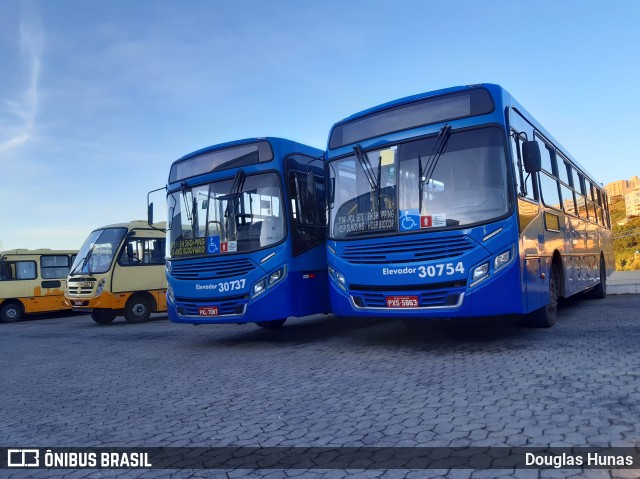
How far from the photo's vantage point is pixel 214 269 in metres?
8.97

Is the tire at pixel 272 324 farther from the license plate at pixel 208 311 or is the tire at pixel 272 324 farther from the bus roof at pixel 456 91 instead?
the bus roof at pixel 456 91

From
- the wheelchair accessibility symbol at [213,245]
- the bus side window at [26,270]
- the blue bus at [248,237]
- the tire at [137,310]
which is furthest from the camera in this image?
the bus side window at [26,270]

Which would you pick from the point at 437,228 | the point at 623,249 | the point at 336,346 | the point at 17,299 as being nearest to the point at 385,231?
the point at 437,228

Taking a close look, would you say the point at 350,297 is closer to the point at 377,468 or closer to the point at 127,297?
the point at 377,468

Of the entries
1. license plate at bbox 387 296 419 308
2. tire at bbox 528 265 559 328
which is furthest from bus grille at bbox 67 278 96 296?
tire at bbox 528 265 559 328

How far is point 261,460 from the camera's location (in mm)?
3691

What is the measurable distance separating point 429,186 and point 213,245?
3671 millimetres

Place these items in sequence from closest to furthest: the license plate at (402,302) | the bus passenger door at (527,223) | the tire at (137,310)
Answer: the bus passenger door at (527,223) → the license plate at (402,302) → the tire at (137,310)

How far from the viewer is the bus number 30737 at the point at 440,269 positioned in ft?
22.8

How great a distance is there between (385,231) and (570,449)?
4321 mm

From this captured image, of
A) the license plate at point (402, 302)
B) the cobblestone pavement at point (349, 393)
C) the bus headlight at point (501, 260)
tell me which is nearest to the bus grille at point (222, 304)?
the cobblestone pavement at point (349, 393)

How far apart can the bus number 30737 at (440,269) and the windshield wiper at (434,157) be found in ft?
2.46

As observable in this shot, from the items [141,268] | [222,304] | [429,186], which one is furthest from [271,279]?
[141,268]

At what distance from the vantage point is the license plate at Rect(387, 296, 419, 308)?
7.20 metres
